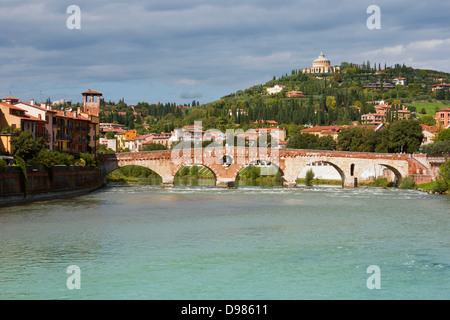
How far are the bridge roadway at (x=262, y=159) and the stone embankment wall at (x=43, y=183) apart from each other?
256 inches

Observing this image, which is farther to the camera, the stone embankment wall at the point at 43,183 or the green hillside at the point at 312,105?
the green hillside at the point at 312,105

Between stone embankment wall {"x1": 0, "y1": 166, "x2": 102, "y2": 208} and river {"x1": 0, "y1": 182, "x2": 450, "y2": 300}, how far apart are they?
1625mm

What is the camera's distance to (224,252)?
1920 centimetres

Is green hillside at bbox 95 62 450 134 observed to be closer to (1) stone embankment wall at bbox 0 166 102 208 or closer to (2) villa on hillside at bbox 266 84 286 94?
(2) villa on hillside at bbox 266 84 286 94

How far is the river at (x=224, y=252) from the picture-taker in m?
14.7

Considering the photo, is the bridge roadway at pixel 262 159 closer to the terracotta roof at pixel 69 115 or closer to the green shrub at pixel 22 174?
the terracotta roof at pixel 69 115

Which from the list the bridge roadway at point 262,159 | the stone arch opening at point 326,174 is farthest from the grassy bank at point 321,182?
the bridge roadway at point 262,159

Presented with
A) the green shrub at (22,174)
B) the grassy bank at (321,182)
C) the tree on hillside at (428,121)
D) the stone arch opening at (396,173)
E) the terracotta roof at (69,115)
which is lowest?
the grassy bank at (321,182)

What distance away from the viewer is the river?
14.7 m

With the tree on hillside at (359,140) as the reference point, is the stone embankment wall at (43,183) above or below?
below

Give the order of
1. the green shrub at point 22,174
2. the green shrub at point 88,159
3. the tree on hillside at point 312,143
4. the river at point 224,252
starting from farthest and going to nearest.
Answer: the tree on hillside at point 312,143 → the green shrub at point 88,159 → the green shrub at point 22,174 → the river at point 224,252

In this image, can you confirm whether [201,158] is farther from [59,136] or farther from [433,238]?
[433,238]
